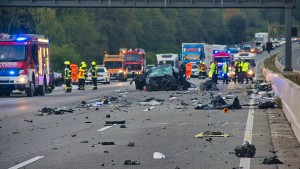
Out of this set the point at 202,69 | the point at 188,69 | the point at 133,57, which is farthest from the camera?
the point at 133,57

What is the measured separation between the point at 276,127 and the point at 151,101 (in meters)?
13.8

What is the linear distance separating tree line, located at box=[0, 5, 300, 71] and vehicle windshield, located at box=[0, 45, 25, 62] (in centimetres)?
4605

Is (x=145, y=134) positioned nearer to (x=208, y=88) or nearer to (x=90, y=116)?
(x=90, y=116)

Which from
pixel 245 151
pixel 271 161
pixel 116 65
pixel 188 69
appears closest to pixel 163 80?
pixel 188 69

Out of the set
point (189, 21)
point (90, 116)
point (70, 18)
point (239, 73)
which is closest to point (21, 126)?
point (90, 116)

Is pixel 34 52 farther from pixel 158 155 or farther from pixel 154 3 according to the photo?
pixel 154 3

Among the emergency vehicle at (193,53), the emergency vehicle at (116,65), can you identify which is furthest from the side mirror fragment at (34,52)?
the emergency vehicle at (193,53)

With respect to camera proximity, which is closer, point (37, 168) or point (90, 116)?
point (37, 168)

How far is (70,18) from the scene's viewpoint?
11625 cm

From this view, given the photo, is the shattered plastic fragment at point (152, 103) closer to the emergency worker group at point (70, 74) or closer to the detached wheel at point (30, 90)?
the detached wheel at point (30, 90)

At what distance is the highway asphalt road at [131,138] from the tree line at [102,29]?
2300 inches

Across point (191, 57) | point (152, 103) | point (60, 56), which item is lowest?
point (152, 103)

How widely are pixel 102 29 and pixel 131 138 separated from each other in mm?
115466

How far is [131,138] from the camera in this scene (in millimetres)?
19078
